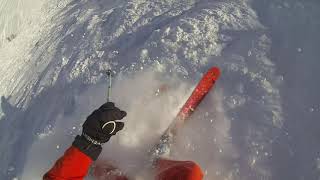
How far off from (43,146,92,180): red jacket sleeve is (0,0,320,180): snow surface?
1.05m

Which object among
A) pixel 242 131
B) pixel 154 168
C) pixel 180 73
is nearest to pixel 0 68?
pixel 180 73

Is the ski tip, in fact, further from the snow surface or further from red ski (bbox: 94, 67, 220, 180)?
the snow surface

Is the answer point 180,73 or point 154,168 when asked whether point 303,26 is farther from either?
point 154,168

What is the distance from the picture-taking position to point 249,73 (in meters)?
4.64

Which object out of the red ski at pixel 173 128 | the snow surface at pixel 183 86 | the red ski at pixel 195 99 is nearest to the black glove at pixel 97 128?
the red ski at pixel 173 128

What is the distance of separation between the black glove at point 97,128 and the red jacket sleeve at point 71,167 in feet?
0.16

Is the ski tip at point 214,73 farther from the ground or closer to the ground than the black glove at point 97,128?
closer to the ground

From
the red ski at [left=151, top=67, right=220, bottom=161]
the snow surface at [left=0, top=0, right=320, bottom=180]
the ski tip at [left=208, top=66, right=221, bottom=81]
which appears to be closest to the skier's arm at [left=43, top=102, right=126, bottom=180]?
the snow surface at [left=0, top=0, right=320, bottom=180]

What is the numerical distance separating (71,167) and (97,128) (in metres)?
0.36

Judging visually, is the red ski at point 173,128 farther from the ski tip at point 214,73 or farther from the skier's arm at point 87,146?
the skier's arm at point 87,146

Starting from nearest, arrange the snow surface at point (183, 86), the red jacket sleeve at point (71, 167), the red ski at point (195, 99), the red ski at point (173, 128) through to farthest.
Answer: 1. the red jacket sleeve at point (71, 167)
2. the snow surface at point (183, 86)
3. the red ski at point (173, 128)
4. the red ski at point (195, 99)

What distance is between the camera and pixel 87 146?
3473mm

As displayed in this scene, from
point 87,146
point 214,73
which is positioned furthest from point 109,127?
point 214,73

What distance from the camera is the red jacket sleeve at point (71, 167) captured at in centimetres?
337
